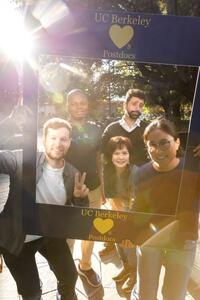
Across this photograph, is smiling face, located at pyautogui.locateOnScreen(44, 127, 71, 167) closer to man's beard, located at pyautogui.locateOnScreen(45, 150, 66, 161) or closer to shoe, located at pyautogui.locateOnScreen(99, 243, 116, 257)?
man's beard, located at pyautogui.locateOnScreen(45, 150, 66, 161)

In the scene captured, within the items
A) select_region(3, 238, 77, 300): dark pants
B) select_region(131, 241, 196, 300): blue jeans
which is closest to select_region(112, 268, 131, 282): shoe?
select_region(3, 238, 77, 300): dark pants

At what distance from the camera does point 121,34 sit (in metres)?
1.29

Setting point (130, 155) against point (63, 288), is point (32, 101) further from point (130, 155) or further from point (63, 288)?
point (63, 288)

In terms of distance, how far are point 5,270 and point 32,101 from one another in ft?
6.19

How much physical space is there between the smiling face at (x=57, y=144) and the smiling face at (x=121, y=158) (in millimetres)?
202

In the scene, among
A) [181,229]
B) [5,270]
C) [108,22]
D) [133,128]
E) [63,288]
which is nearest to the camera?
[108,22]

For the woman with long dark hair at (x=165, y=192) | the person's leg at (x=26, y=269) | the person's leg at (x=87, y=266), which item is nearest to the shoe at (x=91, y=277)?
the person's leg at (x=87, y=266)

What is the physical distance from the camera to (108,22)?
4.23ft

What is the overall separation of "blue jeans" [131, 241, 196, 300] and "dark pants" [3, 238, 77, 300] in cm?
40

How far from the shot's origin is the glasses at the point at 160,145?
1441mm

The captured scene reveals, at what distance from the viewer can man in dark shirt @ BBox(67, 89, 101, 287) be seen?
4.45 ft

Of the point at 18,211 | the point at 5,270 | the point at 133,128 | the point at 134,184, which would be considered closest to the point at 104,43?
the point at 133,128

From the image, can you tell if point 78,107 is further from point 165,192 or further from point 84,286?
point 84,286

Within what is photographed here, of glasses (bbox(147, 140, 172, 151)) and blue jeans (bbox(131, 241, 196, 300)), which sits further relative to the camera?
blue jeans (bbox(131, 241, 196, 300))
